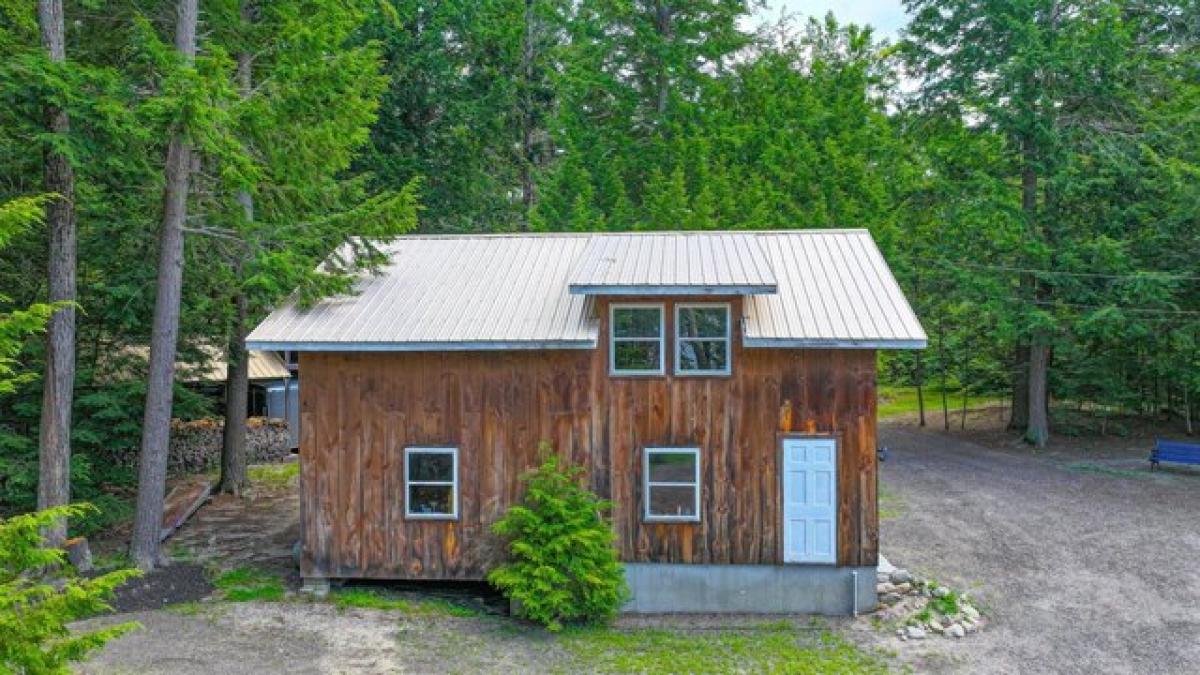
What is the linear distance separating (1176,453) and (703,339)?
14.6m

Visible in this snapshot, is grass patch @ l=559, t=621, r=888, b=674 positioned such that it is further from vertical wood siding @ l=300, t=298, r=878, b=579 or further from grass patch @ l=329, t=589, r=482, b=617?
grass patch @ l=329, t=589, r=482, b=617

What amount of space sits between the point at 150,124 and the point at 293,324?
12.6ft

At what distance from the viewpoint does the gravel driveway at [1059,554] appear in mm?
9828

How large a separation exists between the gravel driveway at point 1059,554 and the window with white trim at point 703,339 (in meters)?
4.49

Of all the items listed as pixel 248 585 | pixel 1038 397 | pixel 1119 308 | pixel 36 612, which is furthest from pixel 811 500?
pixel 1038 397

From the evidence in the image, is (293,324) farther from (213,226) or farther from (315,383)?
(213,226)

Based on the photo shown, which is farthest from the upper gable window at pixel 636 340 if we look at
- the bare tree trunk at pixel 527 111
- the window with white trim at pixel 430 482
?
the bare tree trunk at pixel 527 111

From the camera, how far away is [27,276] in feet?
47.0

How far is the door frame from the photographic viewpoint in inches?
439

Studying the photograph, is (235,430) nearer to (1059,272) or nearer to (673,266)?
(673,266)

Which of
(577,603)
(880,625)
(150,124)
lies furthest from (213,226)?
(880,625)

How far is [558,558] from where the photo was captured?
10.5 m

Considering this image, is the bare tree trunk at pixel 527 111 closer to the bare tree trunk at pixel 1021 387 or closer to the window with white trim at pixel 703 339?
the bare tree trunk at pixel 1021 387

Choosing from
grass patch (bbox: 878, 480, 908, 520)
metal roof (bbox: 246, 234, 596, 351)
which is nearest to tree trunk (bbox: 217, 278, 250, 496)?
metal roof (bbox: 246, 234, 596, 351)
